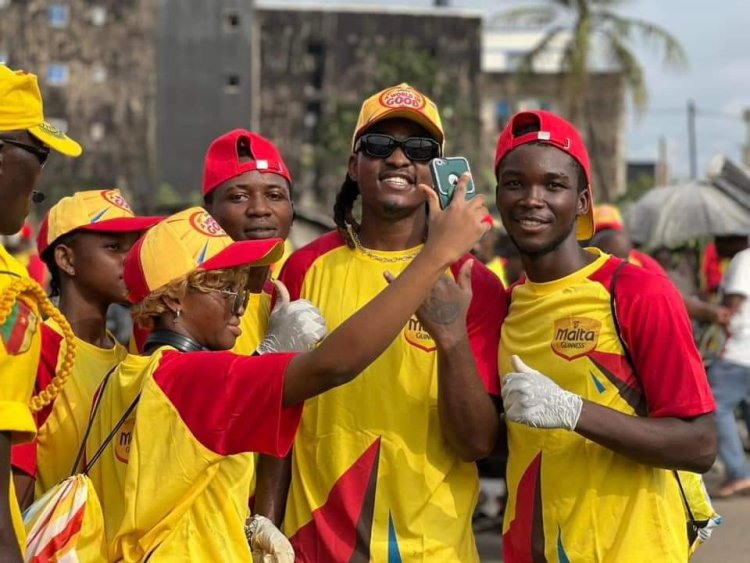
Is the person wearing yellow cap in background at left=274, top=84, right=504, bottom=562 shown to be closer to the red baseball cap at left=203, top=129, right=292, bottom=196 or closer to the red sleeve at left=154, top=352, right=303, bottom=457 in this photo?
the red sleeve at left=154, top=352, right=303, bottom=457

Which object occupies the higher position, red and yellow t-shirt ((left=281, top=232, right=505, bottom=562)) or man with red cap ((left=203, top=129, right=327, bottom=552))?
man with red cap ((left=203, top=129, right=327, bottom=552))

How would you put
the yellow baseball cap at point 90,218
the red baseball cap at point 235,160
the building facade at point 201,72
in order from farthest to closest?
the building facade at point 201,72, the red baseball cap at point 235,160, the yellow baseball cap at point 90,218

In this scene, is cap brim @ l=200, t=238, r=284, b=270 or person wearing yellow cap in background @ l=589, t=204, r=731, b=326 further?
A: person wearing yellow cap in background @ l=589, t=204, r=731, b=326

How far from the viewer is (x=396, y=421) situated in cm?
378

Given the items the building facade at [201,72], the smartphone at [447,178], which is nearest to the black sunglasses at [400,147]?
the smartphone at [447,178]

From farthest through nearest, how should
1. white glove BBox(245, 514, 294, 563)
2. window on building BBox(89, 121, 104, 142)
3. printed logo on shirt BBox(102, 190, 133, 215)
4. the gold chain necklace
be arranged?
window on building BBox(89, 121, 104, 142)
printed logo on shirt BBox(102, 190, 133, 215)
the gold chain necklace
white glove BBox(245, 514, 294, 563)

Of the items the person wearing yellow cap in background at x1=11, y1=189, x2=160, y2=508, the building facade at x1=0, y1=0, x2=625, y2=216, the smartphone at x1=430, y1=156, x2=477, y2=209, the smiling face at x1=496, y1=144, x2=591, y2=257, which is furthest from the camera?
the building facade at x1=0, y1=0, x2=625, y2=216

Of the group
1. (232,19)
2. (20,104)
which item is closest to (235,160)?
(20,104)

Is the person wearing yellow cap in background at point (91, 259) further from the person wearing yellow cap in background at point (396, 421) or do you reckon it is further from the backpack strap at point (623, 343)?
the backpack strap at point (623, 343)

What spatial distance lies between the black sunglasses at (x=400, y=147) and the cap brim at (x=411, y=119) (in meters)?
0.05

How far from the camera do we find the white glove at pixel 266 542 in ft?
11.5

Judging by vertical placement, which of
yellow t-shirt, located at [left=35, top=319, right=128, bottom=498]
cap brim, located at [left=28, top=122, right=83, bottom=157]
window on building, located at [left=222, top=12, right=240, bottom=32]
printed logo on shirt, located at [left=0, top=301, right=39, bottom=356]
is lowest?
yellow t-shirt, located at [left=35, top=319, right=128, bottom=498]

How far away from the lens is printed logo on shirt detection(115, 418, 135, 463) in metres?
3.13

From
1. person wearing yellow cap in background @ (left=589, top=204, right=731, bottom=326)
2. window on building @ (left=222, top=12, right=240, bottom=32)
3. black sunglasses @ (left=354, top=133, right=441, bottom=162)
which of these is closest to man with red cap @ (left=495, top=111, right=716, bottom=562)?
black sunglasses @ (left=354, top=133, right=441, bottom=162)
